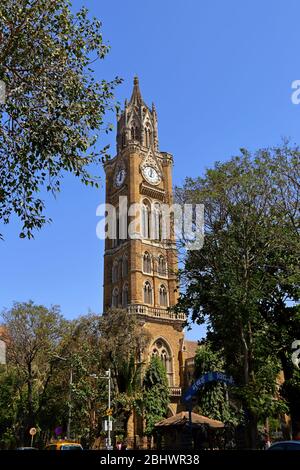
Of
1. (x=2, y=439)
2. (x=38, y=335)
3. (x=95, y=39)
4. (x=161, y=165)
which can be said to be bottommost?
(x=2, y=439)

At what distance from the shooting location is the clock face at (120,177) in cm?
5650

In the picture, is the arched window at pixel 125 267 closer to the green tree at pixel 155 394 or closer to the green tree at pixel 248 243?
the green tree at pixel 155 394

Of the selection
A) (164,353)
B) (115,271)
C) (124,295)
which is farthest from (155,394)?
(115,271)

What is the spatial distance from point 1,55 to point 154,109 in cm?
5474

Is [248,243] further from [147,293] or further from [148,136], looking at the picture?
[148,136]

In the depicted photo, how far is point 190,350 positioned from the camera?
56781 millimetres

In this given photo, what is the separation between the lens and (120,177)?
188 feet

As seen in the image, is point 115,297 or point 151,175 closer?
→ point 115,297

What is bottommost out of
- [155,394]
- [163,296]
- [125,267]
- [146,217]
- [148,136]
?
[155,394]

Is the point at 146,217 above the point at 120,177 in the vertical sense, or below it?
below

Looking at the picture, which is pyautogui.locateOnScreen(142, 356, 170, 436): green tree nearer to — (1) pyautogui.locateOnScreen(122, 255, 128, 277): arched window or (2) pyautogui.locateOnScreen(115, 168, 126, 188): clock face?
(1) pyautogui.locateOnScreen(122, 255, 128, 277): arched window

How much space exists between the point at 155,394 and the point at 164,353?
686cm

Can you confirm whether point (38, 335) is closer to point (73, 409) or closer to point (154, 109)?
point (73, 409)
